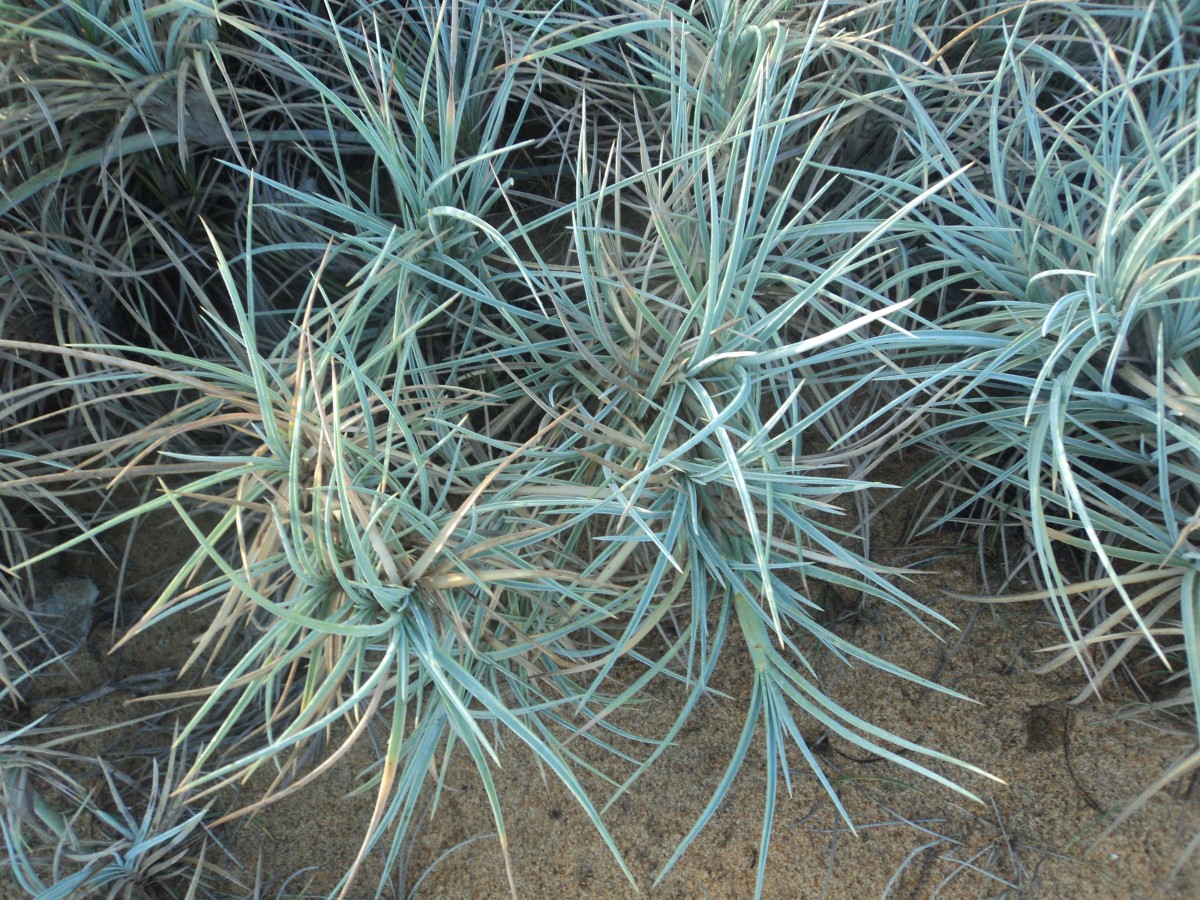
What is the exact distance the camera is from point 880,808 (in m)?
0.82

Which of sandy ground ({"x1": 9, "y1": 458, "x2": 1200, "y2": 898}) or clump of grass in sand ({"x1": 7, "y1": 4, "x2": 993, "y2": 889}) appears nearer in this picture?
clump of grass in sand ({"x1": 7, "y1": 4, "x2": 993, "y2": 889})

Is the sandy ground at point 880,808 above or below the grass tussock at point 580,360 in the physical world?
below

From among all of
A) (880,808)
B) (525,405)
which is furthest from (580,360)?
(880,808)

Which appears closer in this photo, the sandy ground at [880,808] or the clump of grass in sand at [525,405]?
the clump of grass in sand at [525,405]

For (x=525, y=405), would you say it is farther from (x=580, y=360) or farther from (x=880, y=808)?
(x=880, y=808)

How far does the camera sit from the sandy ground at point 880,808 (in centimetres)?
78

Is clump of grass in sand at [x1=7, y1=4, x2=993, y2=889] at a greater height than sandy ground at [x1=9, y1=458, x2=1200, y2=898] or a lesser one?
greater

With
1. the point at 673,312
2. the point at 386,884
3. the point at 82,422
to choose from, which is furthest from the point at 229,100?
the point at 386,884

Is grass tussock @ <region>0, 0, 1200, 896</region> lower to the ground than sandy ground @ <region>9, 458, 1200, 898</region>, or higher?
higher

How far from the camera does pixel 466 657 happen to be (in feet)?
2.38

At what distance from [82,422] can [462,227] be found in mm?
486

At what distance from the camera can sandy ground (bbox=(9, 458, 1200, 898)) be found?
777 mm

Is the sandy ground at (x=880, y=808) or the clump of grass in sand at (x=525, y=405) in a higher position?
the clump of grass in sand at (x=525, y=405)

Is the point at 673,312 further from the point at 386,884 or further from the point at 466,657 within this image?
the point at 386,884
